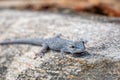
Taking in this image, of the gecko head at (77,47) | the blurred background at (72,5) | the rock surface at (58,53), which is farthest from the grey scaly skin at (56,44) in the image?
the blurred background at (72,5)

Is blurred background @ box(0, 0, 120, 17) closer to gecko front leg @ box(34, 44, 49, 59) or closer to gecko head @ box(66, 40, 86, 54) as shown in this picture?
gecko front leg @ box(34, 44, 49, 59)

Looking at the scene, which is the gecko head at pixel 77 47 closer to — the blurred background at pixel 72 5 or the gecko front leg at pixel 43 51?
the gecko front leg at pixel 43 51

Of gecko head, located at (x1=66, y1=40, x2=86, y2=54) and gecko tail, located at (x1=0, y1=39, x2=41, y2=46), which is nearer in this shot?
gecko head, located at (x1=66, y1=40, x2=86, y2=54)

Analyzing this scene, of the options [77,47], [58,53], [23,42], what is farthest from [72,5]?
[77,47]

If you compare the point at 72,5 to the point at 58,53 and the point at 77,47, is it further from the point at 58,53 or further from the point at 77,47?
the point at 77,47

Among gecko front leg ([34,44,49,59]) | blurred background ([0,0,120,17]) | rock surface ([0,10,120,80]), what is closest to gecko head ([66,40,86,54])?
rock surface ([0,10,120,80])

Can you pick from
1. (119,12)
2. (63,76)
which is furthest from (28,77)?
(119,12)

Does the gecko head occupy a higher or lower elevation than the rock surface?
higher
